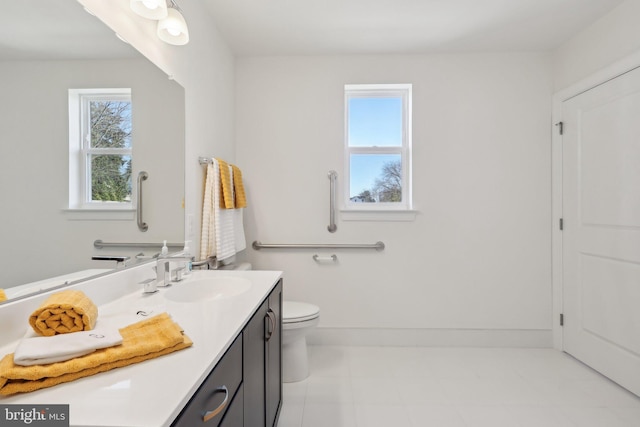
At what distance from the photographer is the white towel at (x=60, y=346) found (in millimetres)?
590

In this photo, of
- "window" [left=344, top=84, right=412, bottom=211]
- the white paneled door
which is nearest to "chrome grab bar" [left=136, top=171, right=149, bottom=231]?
"window" [left=344, top=84, right=412, bottom=211]

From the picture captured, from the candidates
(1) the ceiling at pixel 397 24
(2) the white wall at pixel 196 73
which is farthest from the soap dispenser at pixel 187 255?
(1) the ceiling at pixel 397 24

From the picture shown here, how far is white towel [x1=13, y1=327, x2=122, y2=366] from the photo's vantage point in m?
0.59

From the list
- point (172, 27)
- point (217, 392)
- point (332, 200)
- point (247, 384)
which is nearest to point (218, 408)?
point (217, 392)

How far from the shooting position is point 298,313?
6.40 ft

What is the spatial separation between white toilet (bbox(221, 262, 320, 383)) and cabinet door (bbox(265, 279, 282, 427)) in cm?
31

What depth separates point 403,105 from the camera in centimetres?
259

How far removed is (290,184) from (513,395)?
A: 205cm

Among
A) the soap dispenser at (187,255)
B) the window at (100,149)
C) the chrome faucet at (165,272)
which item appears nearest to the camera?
the window at (100,149)

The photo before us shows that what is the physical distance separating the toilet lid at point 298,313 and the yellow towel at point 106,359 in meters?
1.12

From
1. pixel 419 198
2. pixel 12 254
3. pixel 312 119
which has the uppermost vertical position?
pixel 312 119

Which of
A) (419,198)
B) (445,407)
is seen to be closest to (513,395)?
(445,407)

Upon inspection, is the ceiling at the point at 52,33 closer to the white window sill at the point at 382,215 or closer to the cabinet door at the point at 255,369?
the cabinet door at the point at 255,369

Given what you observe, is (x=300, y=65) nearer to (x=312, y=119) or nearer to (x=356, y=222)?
(x=312, y=119)
